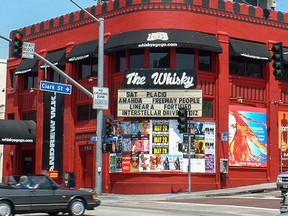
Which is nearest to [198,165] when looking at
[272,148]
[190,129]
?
[190,129]

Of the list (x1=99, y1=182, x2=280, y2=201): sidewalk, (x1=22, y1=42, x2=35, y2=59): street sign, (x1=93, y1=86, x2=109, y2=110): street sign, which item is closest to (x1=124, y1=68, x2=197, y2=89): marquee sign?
(x1=93, y1=86, x2=109, y2=110): street sign

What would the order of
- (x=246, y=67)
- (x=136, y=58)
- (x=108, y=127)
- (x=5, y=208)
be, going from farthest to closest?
1. (x=246, y=67)
2. (x=136, y=58)
3. (x=108, y=127)
4. (x=5, y=208)

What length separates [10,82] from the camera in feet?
148

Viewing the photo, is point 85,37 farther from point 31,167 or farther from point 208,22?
point 31,167

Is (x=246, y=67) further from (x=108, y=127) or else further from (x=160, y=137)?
(x=108, y=127)

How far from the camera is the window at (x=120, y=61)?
36.0 m

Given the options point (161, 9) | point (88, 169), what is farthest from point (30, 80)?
point (161, 9)

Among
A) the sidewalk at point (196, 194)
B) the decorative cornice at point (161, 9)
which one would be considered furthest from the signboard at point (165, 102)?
the decorative cornice at point (161, 9)

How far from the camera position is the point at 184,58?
35.0 m

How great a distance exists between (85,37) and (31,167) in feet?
37.1

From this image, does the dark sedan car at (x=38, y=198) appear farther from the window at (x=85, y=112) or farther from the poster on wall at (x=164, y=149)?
the window at (x=85, y=112)

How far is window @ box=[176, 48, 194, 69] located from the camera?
114 ft

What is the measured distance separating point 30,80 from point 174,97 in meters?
13.9

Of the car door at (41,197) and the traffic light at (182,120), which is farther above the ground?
the traffic light at (182,120)
